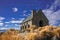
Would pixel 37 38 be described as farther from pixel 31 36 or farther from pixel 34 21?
pixel 34 21

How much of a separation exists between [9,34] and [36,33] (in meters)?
2.60

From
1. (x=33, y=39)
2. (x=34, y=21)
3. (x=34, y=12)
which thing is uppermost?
(x=34, y=12)

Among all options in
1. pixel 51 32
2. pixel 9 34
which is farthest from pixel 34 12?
pixel 9 34

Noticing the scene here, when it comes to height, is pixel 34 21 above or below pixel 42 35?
above

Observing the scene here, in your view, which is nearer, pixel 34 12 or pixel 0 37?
pixel 0 37

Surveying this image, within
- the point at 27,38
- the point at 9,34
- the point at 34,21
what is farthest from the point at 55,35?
the point at 34,21

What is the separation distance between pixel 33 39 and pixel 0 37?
254cm

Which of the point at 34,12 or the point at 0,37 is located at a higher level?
the point at 34,12

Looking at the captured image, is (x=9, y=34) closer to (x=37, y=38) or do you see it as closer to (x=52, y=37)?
(x=37, y=38)

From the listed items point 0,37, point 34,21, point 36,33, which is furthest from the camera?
point 34,21

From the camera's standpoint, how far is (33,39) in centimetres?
677

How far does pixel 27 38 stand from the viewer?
6.79 m

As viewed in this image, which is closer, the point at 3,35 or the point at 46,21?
the point at 3,35

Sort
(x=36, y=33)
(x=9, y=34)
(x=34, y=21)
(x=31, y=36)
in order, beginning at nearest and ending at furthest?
1. (x=9, y=34)
2. (x=31, y=36)
3. (x=36, y=33)
4. (x=34, y=21)
